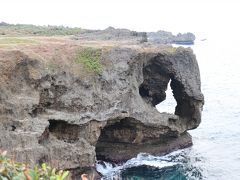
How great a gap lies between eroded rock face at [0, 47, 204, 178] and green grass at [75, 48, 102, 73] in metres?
0.35

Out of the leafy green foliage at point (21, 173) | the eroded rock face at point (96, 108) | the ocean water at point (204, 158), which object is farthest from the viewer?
the ocean water at point (204, 158)

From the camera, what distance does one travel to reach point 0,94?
67.2 feet

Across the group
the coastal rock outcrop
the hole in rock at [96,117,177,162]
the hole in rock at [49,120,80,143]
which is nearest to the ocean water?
the hole in rock at [96,117,177,162]

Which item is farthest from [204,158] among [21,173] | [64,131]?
[21,173]

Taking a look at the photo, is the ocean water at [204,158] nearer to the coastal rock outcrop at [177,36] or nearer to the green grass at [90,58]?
the green grass at [90,58]

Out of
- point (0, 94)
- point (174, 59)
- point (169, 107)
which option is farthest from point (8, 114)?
point (169, 107)

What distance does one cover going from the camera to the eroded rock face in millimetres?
21016

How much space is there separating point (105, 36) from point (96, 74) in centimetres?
1174

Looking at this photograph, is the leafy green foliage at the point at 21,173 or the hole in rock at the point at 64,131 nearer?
the leafy green foliage at the point at 21,173

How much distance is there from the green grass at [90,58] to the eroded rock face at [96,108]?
348 millimetres

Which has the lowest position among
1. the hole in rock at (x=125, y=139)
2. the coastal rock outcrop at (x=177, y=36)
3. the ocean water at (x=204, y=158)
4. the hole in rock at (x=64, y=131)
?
the ocean water at (x=204, y=158)

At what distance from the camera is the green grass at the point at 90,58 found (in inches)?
997

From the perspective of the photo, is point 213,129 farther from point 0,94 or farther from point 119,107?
point 0,94

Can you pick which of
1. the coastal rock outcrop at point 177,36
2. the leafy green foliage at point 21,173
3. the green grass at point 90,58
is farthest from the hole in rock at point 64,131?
the coastal rock outcrop at point 177,36
